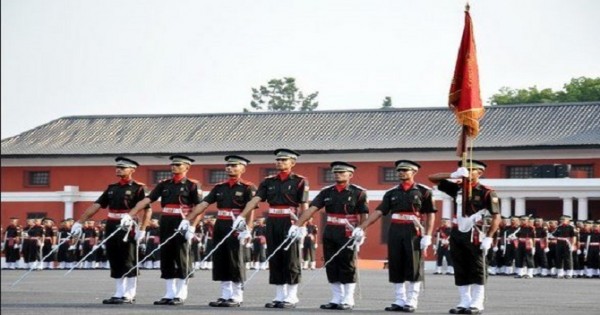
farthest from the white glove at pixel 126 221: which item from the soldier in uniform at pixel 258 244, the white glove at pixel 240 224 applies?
the soldier in uniform at pixel 258 244

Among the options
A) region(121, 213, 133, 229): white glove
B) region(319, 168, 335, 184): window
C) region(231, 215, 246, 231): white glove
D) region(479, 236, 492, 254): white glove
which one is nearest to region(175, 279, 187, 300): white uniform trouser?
region(121, 213, 133, 229): white glove

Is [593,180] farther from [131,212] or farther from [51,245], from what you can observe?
[131,212]

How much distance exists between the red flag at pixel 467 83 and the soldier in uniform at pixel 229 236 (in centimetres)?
299

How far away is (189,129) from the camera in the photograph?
6538cm

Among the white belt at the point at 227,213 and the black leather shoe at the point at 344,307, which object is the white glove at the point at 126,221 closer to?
the white belt at the point at 227,213

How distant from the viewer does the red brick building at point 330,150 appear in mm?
54281

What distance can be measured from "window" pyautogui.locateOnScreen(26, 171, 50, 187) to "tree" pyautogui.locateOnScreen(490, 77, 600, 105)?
92.7 feet

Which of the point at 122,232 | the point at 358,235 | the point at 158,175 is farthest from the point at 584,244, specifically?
the point at 158,175

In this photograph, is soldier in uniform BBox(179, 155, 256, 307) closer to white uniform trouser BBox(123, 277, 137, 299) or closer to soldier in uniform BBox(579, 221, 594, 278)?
white uniform trouser BBox(123, 277, 137, 299)

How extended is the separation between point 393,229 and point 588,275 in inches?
893

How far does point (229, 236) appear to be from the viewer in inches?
694

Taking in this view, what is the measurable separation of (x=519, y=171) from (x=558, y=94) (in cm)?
2858

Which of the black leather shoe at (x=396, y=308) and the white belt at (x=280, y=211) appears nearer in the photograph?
the black leather shoe at (x=396, y=308)

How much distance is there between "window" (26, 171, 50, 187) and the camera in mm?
63125
